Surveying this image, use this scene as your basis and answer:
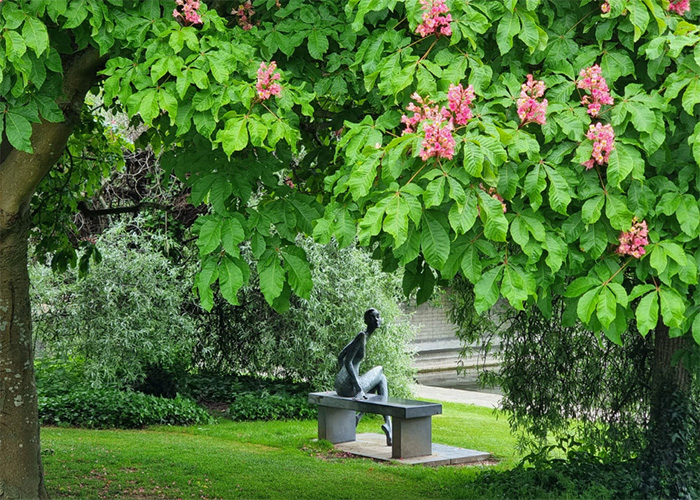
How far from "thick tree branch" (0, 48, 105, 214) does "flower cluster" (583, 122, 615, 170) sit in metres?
2.90

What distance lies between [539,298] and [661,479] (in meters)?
3.67

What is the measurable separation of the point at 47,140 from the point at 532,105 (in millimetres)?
3006

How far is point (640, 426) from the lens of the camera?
7551 mm

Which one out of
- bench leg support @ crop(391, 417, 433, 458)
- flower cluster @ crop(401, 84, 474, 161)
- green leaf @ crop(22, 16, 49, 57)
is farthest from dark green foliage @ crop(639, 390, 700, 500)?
green leaf @ crop(22, 16, 49, 57)

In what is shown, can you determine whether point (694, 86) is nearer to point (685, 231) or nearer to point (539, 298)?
point (685, 231)

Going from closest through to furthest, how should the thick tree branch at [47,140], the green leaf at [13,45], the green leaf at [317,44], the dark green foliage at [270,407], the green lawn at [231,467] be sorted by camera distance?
the green leaf at [13,45] → the green leaf at [317,44] → the thick tree branch at [47,140] → the green lawn at [231,467] → the dark green foliage at [270,407]

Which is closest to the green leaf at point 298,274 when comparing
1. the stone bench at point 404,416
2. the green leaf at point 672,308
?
the green leaf at point 672,308

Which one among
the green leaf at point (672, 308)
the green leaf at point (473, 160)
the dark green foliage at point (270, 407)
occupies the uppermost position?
the green leaf at point (473, 160)

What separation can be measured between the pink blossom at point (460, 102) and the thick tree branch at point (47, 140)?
244cm

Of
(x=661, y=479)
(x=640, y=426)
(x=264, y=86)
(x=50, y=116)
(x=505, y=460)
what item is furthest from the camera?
(x=505, y=460)

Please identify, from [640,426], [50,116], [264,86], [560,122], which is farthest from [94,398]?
[560,122]

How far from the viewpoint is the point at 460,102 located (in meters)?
3.49

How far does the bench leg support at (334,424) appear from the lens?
10227 millimetres

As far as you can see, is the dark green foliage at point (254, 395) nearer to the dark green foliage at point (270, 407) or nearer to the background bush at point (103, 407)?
the dark green foliage at point (270, 407)
